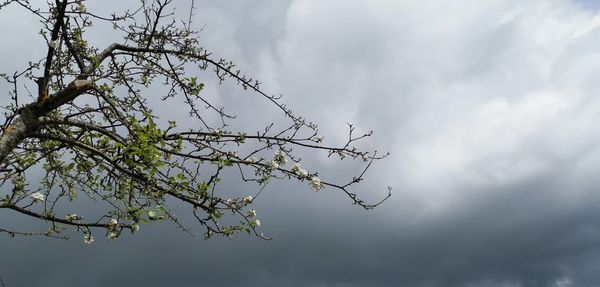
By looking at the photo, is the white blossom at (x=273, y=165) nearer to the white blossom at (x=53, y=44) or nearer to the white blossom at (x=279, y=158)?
the white blossom at (x=279, y=158)

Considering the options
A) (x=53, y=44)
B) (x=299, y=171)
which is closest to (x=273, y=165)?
(x=299, y=171)

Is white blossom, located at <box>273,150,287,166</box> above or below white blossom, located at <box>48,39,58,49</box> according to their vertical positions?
below

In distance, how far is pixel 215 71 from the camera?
8.13 metres

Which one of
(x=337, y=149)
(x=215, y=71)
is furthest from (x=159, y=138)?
(x=215, y=71)

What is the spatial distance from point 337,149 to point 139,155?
7.70 ft

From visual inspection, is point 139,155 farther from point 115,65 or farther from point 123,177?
point 115,65

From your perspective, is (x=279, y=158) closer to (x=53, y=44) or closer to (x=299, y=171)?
(x=299, y=171)

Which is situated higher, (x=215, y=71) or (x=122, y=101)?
(x=215, y=71)

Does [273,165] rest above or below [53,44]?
below

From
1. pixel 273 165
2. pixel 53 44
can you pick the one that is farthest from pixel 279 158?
pixel 53 44

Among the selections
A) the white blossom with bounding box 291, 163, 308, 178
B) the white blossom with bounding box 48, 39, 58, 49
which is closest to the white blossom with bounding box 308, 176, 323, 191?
the white blossom with bounding box 291, 163, 308, 178

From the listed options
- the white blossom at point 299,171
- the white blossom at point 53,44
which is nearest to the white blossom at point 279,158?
the white blossom at point 299,171

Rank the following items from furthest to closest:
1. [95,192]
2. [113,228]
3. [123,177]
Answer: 1. [95,192]
2. [123,177]
3. [113,228]

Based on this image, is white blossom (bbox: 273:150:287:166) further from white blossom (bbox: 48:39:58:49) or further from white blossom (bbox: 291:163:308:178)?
white blossom (bbox: 48:39:58:49)
